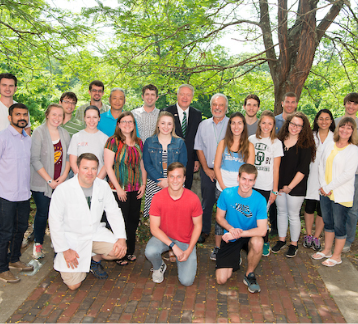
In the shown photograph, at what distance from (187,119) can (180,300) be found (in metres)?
2.84

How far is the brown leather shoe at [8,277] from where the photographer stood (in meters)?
3.97

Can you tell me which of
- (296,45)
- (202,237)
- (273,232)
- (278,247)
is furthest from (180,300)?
(296,45)

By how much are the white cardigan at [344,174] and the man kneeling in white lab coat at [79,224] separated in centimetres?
306

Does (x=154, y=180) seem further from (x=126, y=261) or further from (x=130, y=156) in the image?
(x=126, y=261)

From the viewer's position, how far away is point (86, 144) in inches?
178

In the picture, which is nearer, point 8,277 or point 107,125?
point 8,277

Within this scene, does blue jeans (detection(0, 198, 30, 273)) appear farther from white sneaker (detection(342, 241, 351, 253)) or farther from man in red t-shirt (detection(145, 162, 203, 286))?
white sneaker (detection(342, 241, 351, 253))

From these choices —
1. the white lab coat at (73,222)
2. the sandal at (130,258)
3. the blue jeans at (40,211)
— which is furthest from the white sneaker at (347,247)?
the blue jeans at (40,211)

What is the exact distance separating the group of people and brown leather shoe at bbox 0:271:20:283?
2cm

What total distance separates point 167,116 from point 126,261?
84.6 inches

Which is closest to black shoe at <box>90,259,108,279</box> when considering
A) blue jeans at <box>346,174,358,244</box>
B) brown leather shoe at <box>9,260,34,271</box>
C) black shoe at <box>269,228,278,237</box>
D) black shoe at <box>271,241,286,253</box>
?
brown leather shoe at <box>9,260,34,271</box>

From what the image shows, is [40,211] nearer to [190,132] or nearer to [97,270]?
[97,270]

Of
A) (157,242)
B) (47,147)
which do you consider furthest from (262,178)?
(47,147)

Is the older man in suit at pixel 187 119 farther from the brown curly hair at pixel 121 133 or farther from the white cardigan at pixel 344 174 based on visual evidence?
the white cardigan at pixel 344 174
